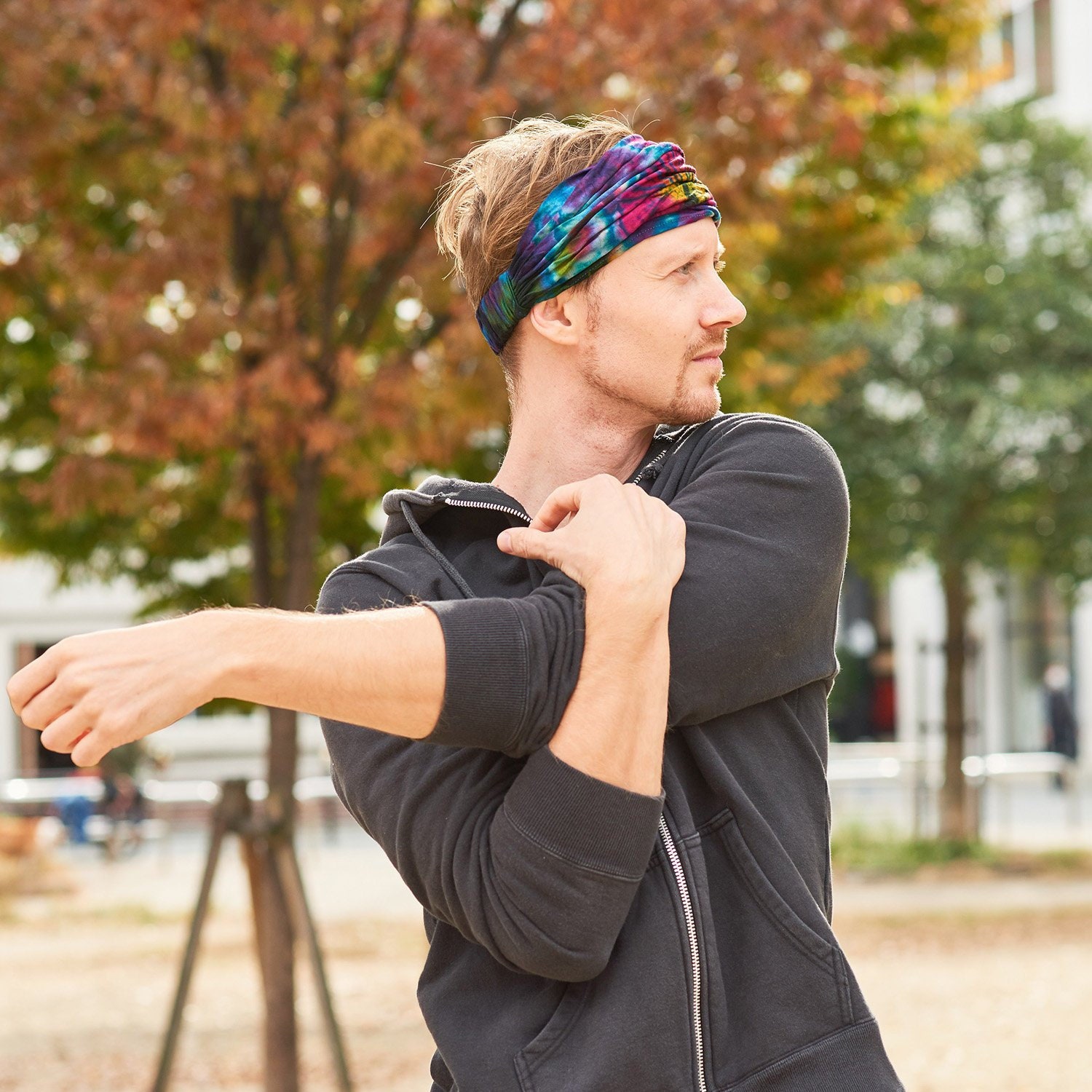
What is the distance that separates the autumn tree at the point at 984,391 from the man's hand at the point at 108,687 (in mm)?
13432

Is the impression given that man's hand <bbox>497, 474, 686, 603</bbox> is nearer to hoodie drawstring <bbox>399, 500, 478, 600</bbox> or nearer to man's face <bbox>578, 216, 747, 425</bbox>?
hoodie drawstring <bbox>399, 500, 478, 600</bbox>

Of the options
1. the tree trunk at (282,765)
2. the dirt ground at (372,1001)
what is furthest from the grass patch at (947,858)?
the tree trunk at (282,765)

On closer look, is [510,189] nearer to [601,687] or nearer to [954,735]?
[601,687]

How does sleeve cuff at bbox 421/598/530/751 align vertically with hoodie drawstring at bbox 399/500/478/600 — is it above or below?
below

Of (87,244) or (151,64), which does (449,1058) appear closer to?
(151,64)

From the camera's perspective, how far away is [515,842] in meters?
1.53

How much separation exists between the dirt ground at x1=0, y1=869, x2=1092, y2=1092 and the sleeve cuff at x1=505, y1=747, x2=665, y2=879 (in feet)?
20.9

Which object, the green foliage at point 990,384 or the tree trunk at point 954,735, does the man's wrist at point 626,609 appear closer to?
the green foliage at point 990,384

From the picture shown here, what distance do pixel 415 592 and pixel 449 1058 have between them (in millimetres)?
492

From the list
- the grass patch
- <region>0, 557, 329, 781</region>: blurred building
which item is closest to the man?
the grass patch

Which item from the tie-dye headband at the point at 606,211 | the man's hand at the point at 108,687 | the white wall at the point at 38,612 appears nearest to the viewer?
the man's hand at the point at 108,687

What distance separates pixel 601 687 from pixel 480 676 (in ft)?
0.39

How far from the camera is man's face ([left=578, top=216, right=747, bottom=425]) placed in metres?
1.78

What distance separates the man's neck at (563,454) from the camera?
189 centimetres
